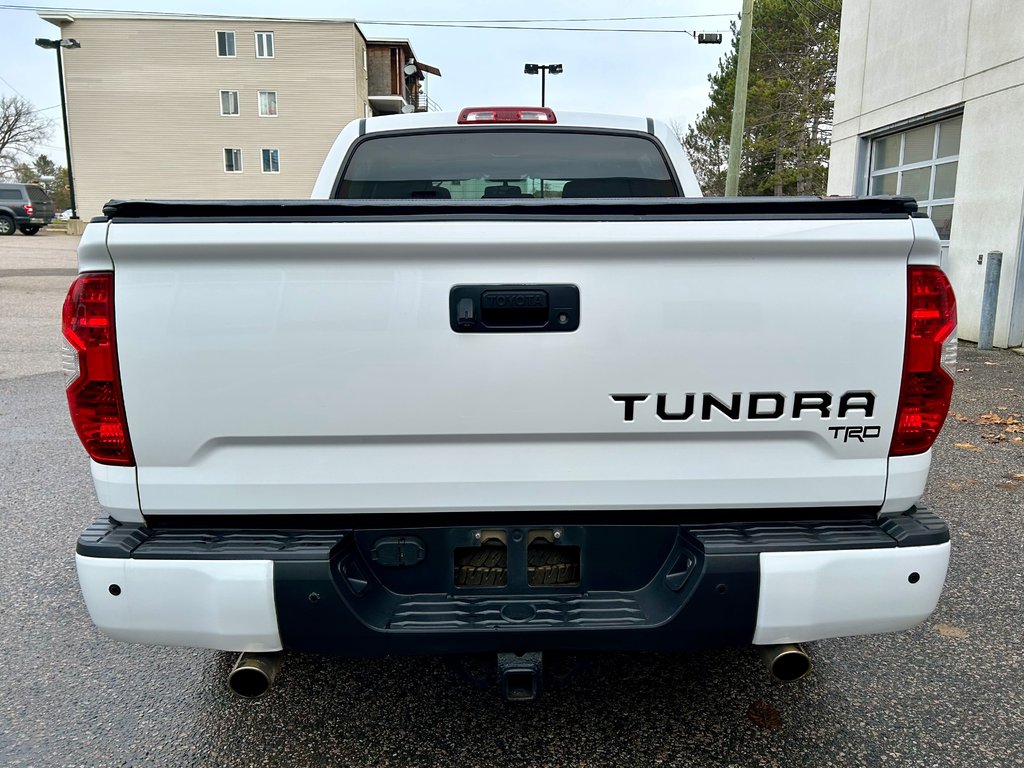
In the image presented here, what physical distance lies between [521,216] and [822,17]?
42885mm

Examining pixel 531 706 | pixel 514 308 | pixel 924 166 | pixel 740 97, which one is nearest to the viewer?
pixel 514 308

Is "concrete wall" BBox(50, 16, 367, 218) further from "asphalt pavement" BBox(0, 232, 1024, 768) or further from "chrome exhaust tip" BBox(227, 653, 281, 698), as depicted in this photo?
"chrome exhaust tip" BBox(227, 653, 281, 698)

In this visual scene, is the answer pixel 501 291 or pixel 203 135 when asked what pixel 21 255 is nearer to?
pixel 203 135

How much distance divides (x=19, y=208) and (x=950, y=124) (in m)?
36.5

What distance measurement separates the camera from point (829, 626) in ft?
6.45

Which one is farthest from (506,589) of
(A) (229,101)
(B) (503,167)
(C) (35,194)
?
(A) (229,101)

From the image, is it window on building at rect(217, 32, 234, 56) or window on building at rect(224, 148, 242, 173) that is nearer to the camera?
window on building at rect(217, 32, 234, 56)

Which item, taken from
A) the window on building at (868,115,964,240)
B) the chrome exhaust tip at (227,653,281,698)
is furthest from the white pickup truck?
the window on building at (868,115,964,240)

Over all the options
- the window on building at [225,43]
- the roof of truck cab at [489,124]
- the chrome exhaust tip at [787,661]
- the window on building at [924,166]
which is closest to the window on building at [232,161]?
the window on building at [225,43]

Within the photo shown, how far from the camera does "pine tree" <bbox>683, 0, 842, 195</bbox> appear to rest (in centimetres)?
3778

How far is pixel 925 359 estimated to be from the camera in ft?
6.35

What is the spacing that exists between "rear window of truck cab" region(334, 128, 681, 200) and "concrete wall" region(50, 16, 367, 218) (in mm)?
42558

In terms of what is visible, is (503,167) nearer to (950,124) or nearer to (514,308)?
(514,308)

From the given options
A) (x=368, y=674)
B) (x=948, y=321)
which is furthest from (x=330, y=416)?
(x=948, y=321)
